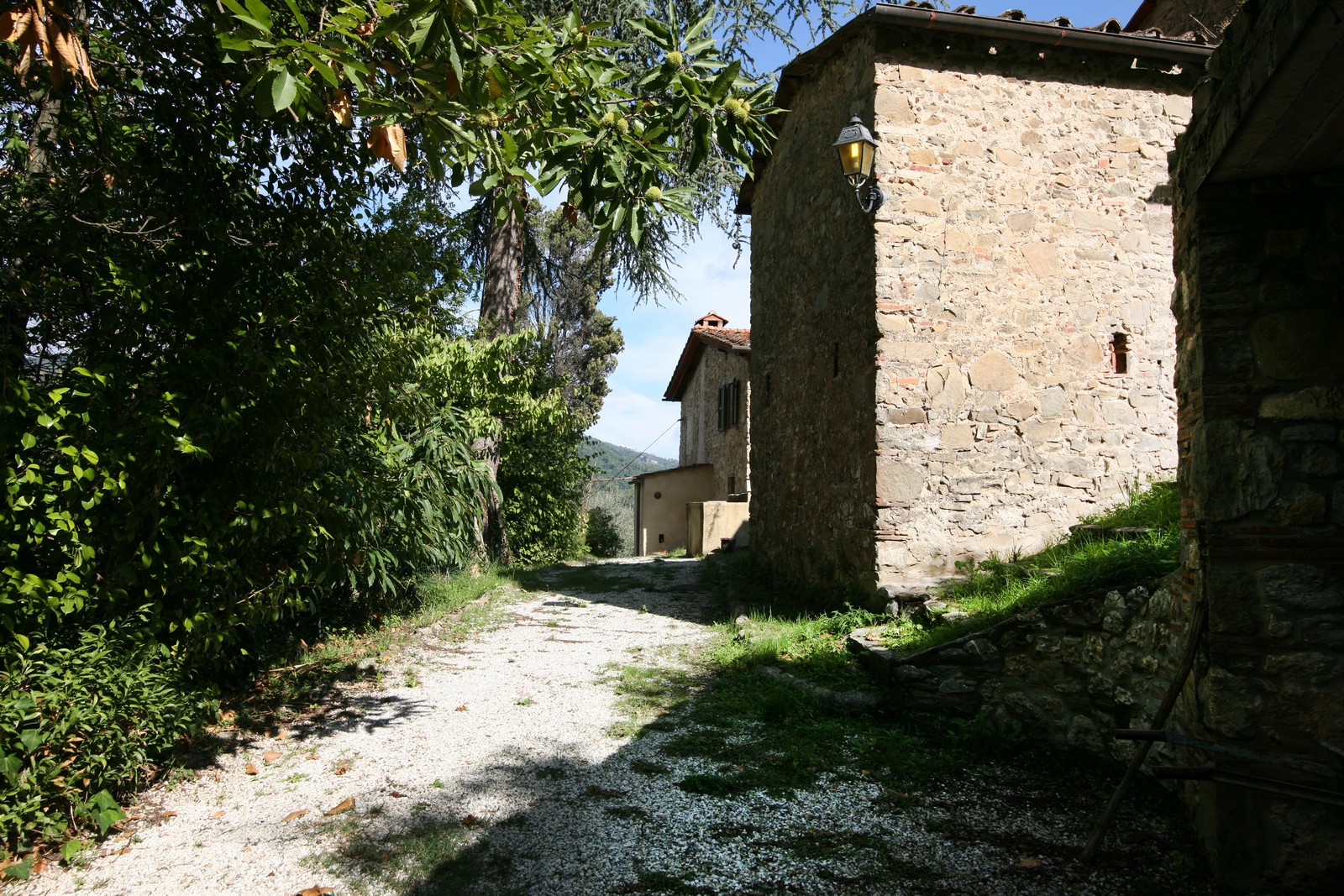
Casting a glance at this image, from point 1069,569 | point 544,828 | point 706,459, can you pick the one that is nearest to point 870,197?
point 1069,569

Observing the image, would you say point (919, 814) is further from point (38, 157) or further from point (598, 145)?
point (38, 157)

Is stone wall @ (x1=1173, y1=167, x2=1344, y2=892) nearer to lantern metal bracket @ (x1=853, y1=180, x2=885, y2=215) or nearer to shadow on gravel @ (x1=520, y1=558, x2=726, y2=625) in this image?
lantern metal bracket @ (x1=853, y1=180, x2=885, y2=215)

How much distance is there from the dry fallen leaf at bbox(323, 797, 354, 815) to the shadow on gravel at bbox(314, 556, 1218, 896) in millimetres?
141

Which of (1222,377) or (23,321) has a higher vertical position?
(23,321)

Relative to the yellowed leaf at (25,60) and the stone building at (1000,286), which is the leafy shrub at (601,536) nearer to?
the stone building at (1000,286)

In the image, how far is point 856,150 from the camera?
249 inches

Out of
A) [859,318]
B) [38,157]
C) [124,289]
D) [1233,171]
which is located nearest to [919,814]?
[1233,171]

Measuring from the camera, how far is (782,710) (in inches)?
194

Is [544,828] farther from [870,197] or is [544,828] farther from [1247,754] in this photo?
[870,197]

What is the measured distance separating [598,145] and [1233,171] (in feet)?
7.88

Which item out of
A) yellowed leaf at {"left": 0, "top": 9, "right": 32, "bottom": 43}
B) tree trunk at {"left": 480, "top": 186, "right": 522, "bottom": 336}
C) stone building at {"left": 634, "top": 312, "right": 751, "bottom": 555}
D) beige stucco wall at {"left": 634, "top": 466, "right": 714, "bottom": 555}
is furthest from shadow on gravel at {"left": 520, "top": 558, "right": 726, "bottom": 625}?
yellowed leaf at {"left": 0, "top": 9, "right": 32, "bottom": 43}

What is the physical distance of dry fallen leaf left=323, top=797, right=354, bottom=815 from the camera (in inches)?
144

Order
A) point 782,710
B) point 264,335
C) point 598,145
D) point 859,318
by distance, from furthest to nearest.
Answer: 1. point 859,318
2. point 782,710
3. point 264,335
4. point 598,145

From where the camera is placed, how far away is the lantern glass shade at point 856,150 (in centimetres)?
630
